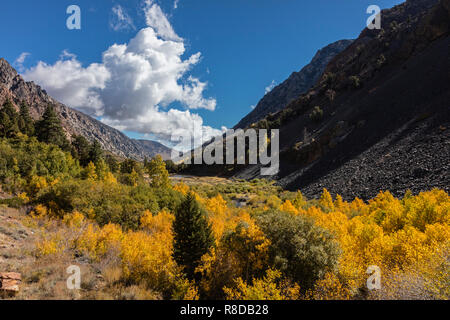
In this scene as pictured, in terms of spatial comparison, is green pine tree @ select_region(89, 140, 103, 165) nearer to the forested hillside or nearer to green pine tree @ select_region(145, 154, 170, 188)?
green pine tree @ select_region(145, 154, 170, 188)

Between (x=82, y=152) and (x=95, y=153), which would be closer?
(x=95, y=153)

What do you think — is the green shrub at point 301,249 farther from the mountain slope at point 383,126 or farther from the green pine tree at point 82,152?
the green pine tree at point 82,152

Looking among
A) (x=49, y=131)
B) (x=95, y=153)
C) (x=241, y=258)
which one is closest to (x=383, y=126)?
(x=241, y=258)

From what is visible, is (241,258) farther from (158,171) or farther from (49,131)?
(49,131)

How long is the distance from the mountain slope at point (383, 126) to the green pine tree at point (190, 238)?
1033 inches

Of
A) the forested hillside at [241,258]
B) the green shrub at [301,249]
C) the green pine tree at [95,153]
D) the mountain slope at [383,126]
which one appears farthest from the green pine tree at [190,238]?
the green pine tree at [95,153]

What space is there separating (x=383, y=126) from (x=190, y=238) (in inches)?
1979

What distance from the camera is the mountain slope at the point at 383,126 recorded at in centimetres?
2945

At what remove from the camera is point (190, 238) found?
12289 millimetres

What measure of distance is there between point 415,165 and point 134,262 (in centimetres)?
3605

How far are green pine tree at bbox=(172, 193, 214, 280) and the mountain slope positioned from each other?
86.1 ft

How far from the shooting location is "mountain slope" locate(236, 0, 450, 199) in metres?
29.5

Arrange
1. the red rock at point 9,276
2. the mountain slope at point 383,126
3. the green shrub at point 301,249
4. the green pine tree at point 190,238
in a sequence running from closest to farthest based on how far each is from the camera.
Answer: the red rock at point 9,276, the green shrub at point 301,249, the green pine tree at point 190,238, the mountain slope at point 383,126
